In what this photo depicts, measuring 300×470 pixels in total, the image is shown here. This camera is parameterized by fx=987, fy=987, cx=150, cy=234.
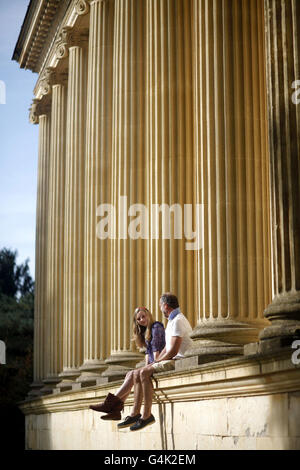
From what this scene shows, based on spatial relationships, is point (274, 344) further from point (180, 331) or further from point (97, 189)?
point (97, 189)

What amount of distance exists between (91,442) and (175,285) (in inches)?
874

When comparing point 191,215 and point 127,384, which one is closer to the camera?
point 127,384

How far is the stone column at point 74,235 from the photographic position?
12469 cm

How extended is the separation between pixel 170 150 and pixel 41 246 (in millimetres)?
82168

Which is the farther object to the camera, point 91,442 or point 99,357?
point 99,357

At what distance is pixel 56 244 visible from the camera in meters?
149

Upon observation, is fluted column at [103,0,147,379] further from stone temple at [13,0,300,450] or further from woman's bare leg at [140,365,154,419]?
woman's bare leg at [140,365,154,419]

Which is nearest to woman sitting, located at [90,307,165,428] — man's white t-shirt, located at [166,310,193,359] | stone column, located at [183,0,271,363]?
man's white t-shirt, located at [166,310,193,359]

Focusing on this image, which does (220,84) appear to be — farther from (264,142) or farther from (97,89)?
(97,89)

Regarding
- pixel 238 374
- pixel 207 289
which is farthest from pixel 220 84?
pixel 238 374

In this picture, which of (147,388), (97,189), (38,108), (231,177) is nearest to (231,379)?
(147,388)

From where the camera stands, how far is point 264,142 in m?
68.8

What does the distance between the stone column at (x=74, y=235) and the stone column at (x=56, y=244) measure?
16.0 m
